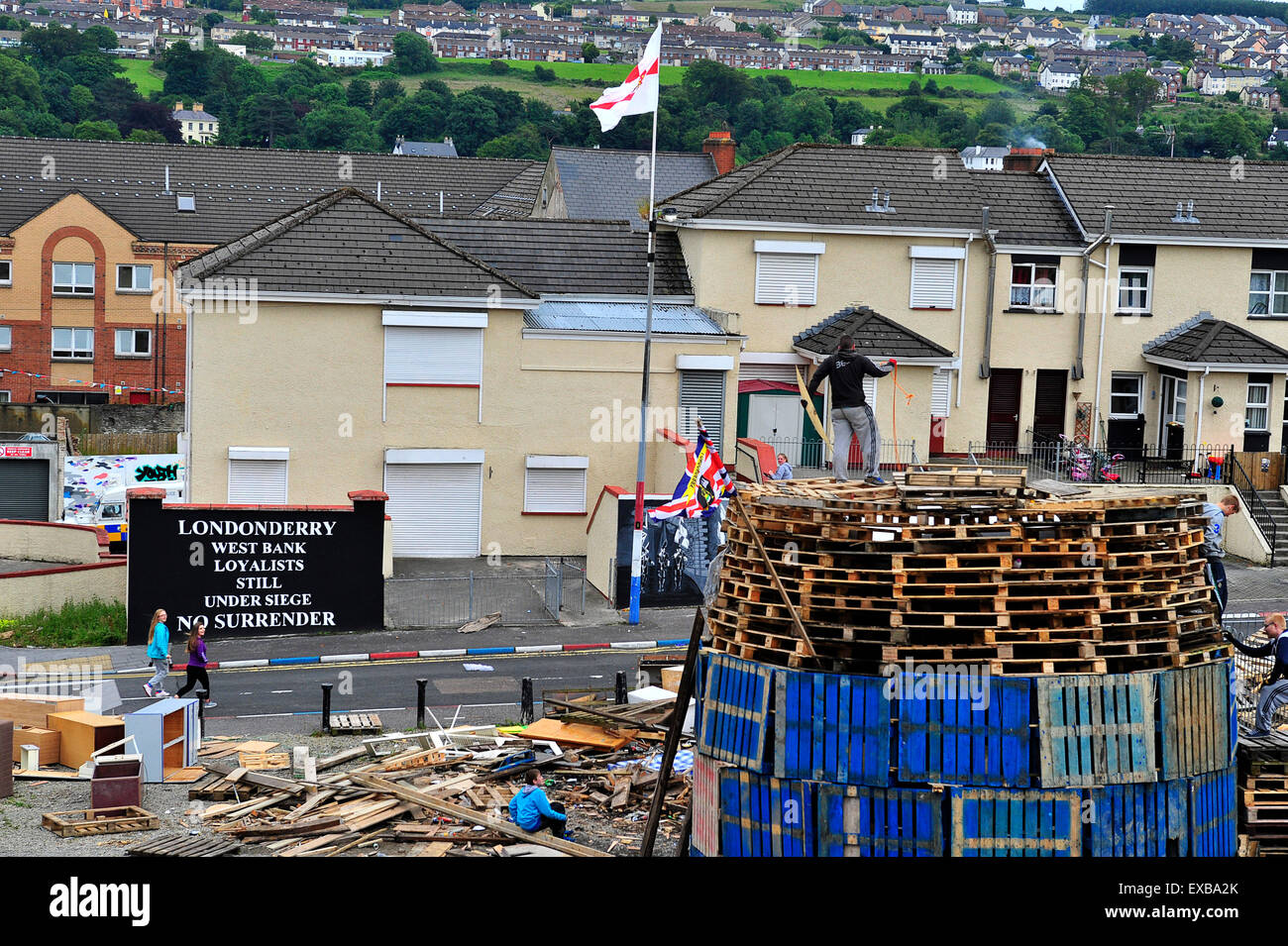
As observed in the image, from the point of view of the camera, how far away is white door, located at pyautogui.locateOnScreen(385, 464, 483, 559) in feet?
131

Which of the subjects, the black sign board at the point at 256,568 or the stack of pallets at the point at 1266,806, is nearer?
the stack of pallets at the point at 1266,806

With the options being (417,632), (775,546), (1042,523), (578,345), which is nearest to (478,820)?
(775,546)

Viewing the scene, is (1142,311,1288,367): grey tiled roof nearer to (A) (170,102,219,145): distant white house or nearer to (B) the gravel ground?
(B) the gravel ground

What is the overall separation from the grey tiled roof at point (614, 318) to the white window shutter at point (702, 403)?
1.13 m

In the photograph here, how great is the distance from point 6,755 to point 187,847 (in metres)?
4.05

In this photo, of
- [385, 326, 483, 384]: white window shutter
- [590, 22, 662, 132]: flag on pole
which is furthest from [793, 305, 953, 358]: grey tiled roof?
[385, 326, 483, 384]: white window shutter

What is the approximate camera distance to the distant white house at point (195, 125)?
17388 cm

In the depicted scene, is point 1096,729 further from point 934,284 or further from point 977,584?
point 934,284

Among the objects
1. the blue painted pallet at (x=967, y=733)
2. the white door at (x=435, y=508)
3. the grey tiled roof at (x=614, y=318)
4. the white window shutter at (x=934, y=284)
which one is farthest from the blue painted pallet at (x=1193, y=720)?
the white window shutter at (x=934, y=284)

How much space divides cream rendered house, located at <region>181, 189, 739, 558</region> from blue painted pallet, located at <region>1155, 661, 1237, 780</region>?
23.1 m

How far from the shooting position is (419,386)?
3972cm

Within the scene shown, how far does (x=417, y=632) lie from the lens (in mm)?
34188

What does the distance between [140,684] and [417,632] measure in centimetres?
634

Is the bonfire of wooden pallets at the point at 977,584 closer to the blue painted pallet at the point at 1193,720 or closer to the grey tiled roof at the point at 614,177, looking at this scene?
the blue painted pallet at the point at 1193,720
